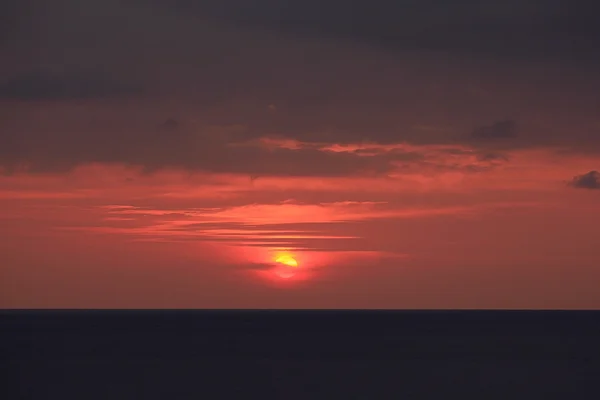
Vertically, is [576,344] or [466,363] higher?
[576,344]

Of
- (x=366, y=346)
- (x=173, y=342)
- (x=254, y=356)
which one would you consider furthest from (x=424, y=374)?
(x=173, y=342)

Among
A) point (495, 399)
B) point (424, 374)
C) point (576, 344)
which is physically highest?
point (576, 344)

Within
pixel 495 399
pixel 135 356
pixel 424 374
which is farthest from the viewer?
pixel 135 356

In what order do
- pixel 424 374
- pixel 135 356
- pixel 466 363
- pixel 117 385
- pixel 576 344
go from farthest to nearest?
pixel 576 344 → pixel 135 356 → pixel 466 363 → pixel 424 374 → pixel 117 385

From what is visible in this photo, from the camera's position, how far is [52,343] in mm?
80562

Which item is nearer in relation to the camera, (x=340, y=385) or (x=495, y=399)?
(x=495, y=399)

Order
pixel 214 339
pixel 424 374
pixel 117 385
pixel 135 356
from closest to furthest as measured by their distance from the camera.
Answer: pixel 117 385 → pixel 424 374 → pixel 135 356 → pixel 214 339

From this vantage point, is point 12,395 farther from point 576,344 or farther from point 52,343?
point 576,344

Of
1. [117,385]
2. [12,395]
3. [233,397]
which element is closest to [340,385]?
[233,397]

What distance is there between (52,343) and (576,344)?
44709 mm

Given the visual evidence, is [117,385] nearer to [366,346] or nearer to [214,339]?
[366,346]

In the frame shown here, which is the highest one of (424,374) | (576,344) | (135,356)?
(576,344)

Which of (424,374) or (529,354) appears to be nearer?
(424,374)

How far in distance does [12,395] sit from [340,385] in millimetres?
15023
